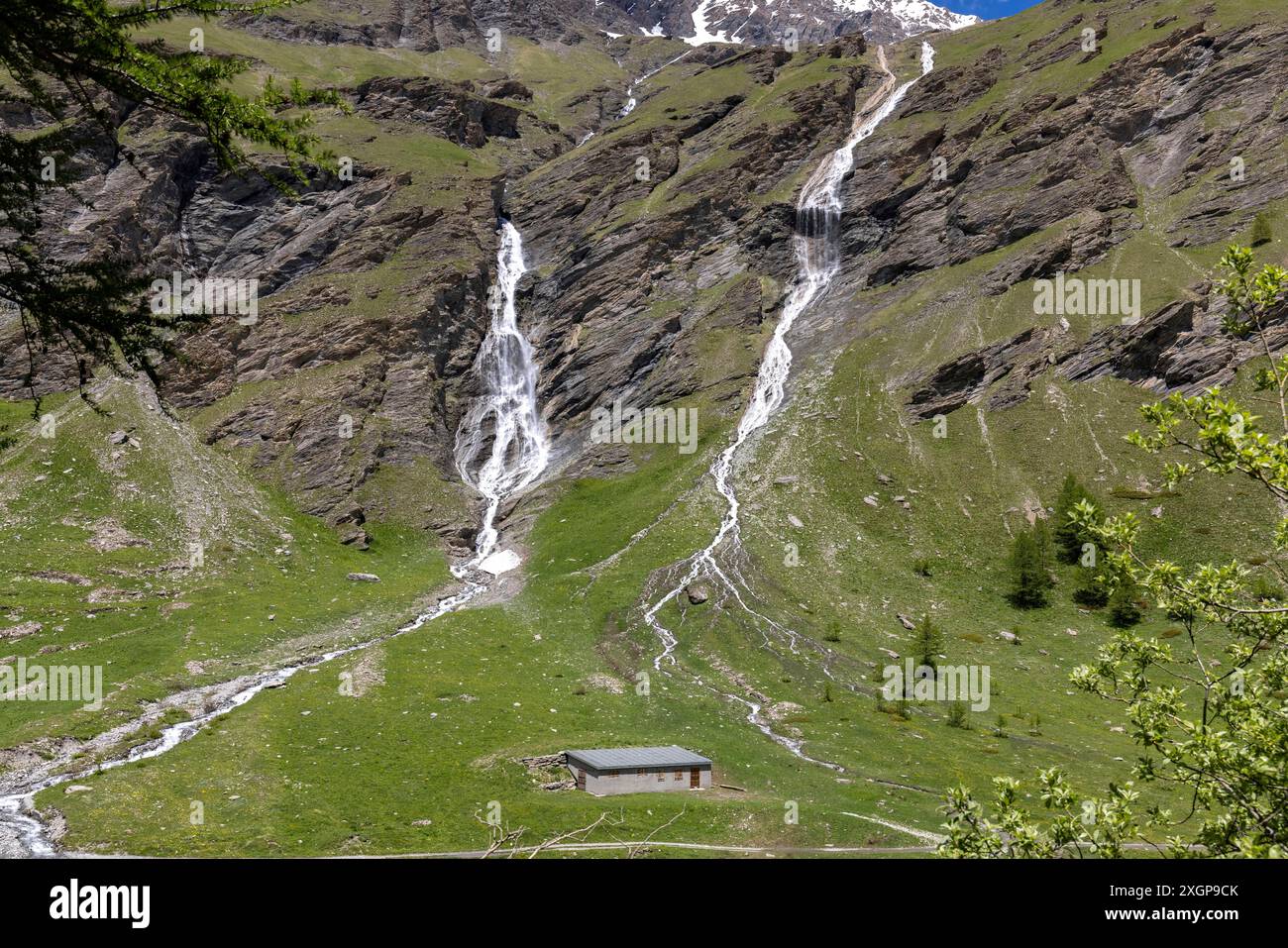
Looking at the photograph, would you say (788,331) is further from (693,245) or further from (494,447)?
(494,447)

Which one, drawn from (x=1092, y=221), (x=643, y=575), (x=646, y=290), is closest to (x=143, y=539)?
(x=643, y=575)

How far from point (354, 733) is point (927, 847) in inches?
1154

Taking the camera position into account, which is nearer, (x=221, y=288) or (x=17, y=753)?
(x=17, y=753)

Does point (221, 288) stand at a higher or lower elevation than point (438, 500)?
higher

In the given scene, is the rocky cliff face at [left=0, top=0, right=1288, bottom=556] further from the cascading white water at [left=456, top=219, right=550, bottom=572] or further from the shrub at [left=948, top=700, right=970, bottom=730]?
the shrub at [left=948, top=700, right=970, bottom=730]

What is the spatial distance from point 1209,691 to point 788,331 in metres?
105

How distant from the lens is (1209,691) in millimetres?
10984

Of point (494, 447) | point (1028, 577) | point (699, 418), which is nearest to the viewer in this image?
point (1028, 577)

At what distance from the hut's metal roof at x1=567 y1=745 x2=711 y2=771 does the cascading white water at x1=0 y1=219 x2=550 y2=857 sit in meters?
21.0

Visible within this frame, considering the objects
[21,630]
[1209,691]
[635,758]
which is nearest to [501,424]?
[21,630]

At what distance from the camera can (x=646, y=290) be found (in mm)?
124188

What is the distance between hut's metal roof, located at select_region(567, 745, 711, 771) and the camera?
37.0m

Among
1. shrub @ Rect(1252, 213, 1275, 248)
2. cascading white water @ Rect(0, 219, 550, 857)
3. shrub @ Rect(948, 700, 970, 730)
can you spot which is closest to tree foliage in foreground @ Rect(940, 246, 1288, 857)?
shrub @ Rect(948, 700, 970, 730)
